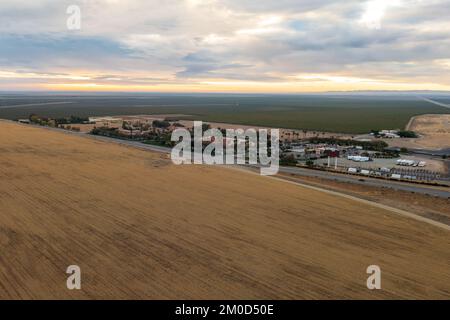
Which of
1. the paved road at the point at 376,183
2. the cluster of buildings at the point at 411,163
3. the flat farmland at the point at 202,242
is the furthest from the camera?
the cluster of buildings at the point at 411,163

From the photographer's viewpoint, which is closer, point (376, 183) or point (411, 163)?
point (376, 183)

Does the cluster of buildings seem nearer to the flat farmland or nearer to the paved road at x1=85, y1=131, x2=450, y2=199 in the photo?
the paved road at x1=85, y1=131, x2=450, y2=199

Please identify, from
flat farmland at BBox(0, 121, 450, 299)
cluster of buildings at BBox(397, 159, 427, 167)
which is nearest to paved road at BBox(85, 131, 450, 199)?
flat farmland at BBox(0, 121, 450, 299)

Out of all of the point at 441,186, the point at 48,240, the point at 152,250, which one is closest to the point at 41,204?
the point at 48,240

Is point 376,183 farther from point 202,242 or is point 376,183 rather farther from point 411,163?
point 202,242

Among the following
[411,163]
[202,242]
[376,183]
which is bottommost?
[411,163]

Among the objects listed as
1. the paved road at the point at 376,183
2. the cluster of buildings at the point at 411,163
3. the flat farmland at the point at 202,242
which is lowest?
the cluster of buildings at the point at 411,163

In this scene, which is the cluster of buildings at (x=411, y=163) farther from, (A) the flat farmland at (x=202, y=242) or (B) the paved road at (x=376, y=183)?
(A) the flat farmland at (x=202, y=242)

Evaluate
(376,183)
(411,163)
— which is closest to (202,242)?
(376,183)

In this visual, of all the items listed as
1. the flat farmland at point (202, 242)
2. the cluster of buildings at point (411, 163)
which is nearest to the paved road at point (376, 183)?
the flat farmland at point (202, 242)
